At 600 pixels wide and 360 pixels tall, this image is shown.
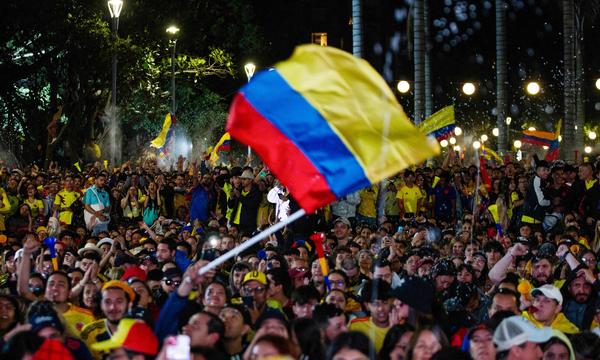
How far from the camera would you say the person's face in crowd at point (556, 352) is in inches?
334

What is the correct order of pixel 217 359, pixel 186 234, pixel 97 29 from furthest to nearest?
pixel 97 29 < pixel 186 234 < pixel 217 359

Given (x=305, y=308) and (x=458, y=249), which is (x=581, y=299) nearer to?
(x=305, y=308)

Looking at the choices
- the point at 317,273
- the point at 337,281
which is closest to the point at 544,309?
the point at 337,281

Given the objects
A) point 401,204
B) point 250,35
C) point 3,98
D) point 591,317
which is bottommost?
point 591,317

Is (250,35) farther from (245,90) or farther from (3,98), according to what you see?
(245,90)

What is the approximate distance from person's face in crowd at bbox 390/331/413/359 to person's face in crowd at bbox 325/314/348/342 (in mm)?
465

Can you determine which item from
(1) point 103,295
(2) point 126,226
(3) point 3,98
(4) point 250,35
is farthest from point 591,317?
(4) point 250,35

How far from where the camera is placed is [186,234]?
18.7m

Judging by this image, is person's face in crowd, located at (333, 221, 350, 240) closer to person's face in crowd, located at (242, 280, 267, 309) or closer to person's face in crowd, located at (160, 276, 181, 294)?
person's face in crowd, located at (160, 276, 181, 294)

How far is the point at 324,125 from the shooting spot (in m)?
8.77

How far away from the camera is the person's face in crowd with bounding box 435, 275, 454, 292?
12.0m

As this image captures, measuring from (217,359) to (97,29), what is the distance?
28328mm

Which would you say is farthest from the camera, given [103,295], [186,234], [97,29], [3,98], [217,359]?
[3,98]

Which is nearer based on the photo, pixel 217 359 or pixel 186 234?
pixel 217 359
